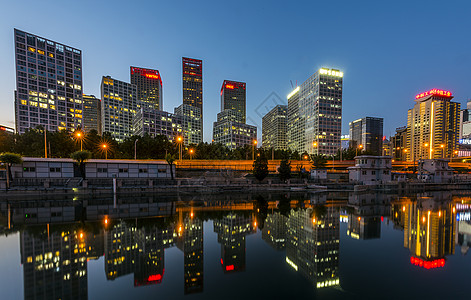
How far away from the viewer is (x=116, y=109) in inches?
7480

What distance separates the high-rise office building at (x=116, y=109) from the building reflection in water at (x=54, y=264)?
19164 centimetres

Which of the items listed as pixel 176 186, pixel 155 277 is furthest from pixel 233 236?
pixel 176 186

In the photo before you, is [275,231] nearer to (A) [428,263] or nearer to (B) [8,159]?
(A) [428,263]

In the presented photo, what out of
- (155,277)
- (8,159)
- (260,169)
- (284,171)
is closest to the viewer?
(155,277)

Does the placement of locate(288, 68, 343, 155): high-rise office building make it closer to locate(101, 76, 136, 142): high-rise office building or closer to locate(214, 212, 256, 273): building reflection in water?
locate(214, 212, 256, 273): building reflection in water

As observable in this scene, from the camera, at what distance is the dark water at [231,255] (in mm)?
10773

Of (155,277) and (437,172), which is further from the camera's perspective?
(437,172)

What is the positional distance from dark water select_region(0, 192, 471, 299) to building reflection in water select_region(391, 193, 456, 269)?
11cm

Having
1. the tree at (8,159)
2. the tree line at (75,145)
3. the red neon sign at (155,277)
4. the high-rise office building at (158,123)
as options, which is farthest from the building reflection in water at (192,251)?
the high-rise office building at (158,123)

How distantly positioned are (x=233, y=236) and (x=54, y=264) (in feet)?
44.0

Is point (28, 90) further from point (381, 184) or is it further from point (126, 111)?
point (381, 184)

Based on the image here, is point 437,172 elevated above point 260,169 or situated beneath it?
situated beneath

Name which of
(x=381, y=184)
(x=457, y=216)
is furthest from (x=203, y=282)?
(x=381, y=184)

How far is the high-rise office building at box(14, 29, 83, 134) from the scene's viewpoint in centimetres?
12569
